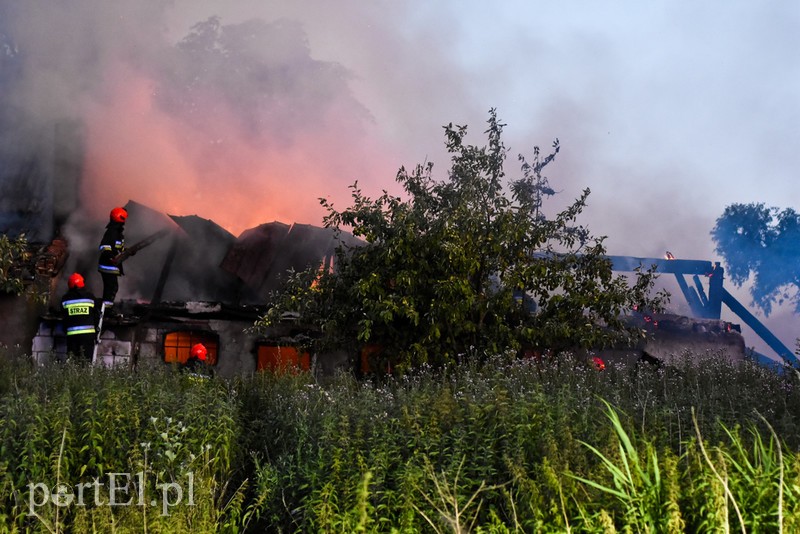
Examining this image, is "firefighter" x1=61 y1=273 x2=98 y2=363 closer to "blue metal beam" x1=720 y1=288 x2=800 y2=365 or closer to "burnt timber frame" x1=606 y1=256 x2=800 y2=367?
"burnt timber frame" x1=606 y1=256 x2=800 y2=367

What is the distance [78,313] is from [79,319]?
0.37ft

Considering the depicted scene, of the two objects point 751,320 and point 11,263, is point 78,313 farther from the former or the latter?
point 751,320

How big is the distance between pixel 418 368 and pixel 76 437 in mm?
7106

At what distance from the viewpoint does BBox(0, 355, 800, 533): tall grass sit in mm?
4863

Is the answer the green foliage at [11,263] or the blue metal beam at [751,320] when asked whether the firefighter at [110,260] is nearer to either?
the green foliage at [11,263]

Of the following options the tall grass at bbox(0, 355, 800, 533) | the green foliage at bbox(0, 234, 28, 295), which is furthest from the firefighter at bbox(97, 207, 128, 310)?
the tall grass at bbox(0, 355, 800, 533)

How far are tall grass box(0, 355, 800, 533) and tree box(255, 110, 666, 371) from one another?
12.6 ft

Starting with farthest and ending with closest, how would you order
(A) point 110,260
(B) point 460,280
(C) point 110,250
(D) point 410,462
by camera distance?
(A) point 110,260, (C) point 110,250, (B) point 460,280, (D) point 410,462

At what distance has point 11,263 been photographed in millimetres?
13906

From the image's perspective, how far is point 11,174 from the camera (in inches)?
800

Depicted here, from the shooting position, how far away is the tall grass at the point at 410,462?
4.86 meters

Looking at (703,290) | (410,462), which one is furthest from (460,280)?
(703,290)

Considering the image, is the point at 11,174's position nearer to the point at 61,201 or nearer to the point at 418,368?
the point at 61,201

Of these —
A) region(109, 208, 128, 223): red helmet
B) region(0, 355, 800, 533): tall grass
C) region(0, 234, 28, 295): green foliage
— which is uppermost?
region(109, 208, 128, 223): red helmet
